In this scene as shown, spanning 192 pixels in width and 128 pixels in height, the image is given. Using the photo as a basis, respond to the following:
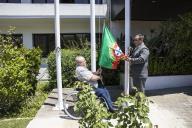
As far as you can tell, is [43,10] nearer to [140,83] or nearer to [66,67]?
[66,67]

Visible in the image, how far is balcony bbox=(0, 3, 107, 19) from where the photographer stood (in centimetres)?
1780

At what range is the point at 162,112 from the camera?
952 cm

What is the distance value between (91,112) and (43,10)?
44.4ft

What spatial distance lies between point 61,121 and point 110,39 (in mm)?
2392

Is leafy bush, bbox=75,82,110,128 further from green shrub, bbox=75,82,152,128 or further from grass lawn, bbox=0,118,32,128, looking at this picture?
grass lawn, bbox=0,118,32,128

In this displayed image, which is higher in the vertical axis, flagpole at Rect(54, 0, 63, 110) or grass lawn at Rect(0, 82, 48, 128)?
flagpole at Rect(54, 0, 63, 110)

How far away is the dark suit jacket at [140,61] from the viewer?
889 cm

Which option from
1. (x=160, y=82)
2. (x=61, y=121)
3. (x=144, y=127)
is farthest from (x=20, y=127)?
(x=160, y=82)

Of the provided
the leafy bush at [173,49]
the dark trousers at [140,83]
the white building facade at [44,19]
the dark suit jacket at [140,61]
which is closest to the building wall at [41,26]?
the white building facade at [44,19]

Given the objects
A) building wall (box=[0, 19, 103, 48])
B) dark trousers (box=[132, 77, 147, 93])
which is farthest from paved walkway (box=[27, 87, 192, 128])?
building wall (box=[0, 19, 103, 48])

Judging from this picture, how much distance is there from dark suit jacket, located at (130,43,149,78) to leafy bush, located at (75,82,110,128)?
3503mm

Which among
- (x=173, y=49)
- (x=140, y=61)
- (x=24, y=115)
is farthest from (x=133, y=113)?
(x=173, y=49)

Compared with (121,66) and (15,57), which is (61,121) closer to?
(15,57)

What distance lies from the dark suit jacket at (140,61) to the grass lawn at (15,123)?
2946 millimetres
